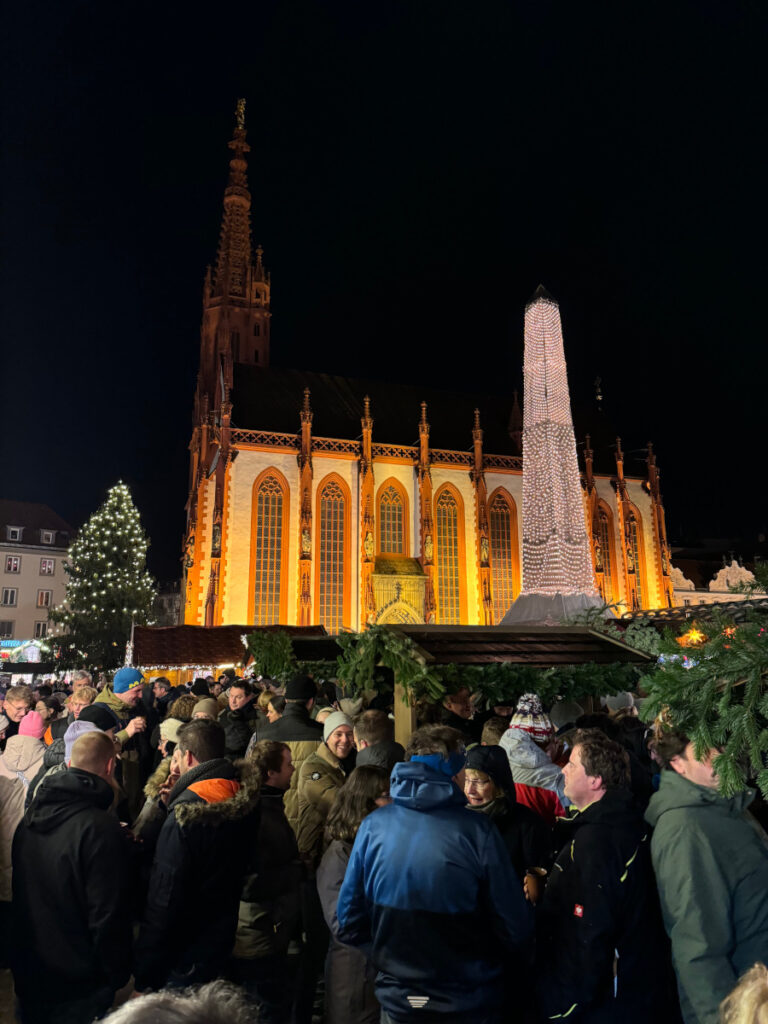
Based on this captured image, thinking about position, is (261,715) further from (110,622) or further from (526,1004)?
(110,622)

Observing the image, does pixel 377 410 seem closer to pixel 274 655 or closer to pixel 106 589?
pixel 106 589

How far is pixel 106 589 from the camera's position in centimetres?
3131

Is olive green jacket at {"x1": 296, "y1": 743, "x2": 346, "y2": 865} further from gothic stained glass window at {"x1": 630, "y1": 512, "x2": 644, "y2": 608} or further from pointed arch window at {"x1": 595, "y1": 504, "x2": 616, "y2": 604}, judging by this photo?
gothic stained glass window at {"x1": 630, "y1": 512, "x2": 644, "y2": 608}

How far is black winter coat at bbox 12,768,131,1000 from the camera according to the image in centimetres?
279

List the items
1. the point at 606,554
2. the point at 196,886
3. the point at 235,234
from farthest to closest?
the point at 235,234 → the point at 606,554 → the point at 196,886

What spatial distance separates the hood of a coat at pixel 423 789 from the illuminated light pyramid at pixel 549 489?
1855 centimetres

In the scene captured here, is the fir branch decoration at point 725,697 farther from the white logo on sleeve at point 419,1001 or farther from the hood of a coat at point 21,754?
the hood of a coat at point 21,754

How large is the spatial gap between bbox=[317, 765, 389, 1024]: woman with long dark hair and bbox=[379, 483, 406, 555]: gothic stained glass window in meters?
29.4

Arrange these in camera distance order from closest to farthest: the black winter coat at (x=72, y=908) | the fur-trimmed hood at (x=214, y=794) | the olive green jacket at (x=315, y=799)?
the black winter coat at (x=72, y=908)
the fur-trimmed hood at (x=214, y=794)
the olive green jacket at (x=315, y=799)

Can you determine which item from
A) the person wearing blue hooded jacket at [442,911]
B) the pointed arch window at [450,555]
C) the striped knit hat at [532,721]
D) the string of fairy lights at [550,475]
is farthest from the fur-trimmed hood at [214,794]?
the pointed arch window at [450,555]

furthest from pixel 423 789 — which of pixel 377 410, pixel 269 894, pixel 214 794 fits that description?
pixel 377 410

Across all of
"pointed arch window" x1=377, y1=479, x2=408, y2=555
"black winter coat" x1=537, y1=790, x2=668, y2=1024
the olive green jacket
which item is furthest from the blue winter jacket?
"pointed arch window" x1=377, y1=479, x2=408, y2=555

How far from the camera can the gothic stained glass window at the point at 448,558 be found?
109 feet

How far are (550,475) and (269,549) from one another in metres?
14.2
